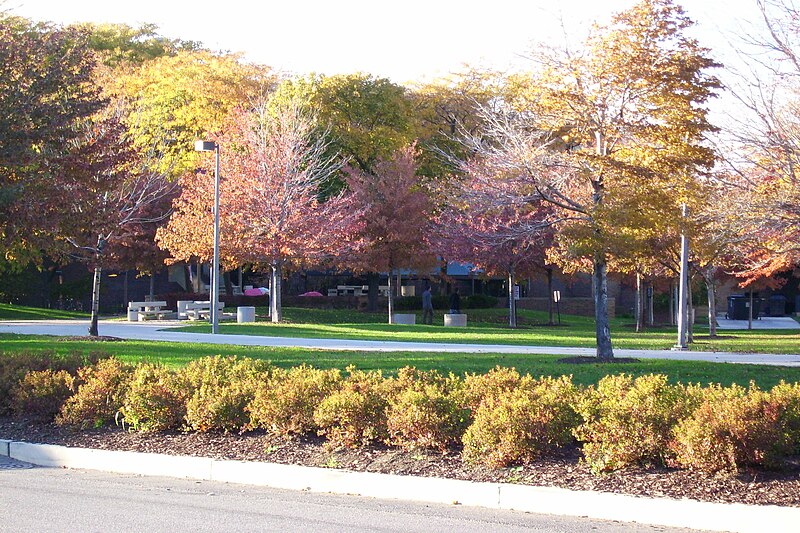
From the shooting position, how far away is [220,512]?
8.15 metres

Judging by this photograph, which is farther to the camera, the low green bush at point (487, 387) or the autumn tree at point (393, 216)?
the autumn tree at point (393, 216)

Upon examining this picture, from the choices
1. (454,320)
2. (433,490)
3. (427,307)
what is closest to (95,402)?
(433,490)

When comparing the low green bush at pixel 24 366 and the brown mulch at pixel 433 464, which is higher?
the low green bush at pixel 24 366

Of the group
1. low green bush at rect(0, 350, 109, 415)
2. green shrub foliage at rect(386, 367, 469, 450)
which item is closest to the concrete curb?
green shrub foliage at rect(386, 367, 469, 450)

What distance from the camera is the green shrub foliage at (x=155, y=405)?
11133mm

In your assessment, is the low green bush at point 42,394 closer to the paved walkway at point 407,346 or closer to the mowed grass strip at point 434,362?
the mowed grass strip at point 434,362

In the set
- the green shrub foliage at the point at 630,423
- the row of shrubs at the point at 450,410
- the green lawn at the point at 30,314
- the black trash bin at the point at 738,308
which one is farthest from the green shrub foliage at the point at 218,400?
the black trash bin at the point at 738,308

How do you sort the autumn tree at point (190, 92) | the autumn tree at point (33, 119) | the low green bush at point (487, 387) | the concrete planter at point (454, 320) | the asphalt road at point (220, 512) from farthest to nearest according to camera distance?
1. the autumn tree at point (190, 92)
2. the concrete planter at point (454, 320)
3. the autumn tree at point (33, 119)
4. the low green bush at point (487, 387)
5. the asphalt road at point (220, 512)

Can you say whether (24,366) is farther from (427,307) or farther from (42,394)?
(427,307)

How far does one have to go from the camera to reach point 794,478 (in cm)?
806

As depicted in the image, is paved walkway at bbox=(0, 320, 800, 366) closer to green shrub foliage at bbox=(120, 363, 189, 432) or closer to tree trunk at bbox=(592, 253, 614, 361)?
tree trunk at bbox=(592, 253, 614, 361)

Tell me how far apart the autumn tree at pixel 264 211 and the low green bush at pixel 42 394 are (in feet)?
71.4

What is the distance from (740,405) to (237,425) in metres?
5.53

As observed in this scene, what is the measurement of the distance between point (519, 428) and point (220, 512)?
2.90 meters
